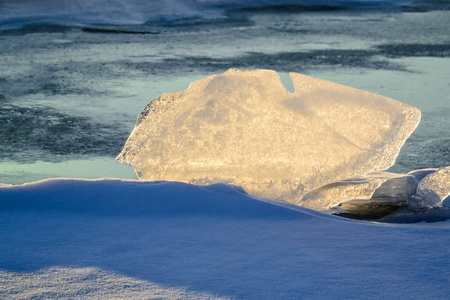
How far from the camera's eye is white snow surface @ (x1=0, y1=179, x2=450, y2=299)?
1.53 meters

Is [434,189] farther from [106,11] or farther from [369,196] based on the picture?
[106,11]

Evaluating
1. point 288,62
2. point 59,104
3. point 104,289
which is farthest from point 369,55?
point 104,289

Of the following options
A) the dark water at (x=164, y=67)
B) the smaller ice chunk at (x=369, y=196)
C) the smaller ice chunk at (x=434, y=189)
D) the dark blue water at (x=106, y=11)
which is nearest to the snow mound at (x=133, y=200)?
the smaller ice chunk at (x=369, y=196)

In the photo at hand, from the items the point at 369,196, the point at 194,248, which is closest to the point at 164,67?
the point at 369,196

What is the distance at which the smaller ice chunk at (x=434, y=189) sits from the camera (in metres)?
2.32

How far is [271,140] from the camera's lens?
2477mm

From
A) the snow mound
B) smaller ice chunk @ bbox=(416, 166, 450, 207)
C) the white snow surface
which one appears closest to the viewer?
the white snow surface

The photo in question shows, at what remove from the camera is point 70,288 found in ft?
4.98

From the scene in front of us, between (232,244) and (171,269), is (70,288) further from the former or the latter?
(232,244)

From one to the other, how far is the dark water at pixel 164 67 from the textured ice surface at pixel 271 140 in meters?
0.55

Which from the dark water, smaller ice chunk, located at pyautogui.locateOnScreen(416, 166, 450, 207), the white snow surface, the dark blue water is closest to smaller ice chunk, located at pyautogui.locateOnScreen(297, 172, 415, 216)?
smaller ice chunk, located at pyautogui.locateOnScreen(416, 166, 450, 207)

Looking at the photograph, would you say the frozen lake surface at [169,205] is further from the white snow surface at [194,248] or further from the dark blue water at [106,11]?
the dark blue water at [106,11]

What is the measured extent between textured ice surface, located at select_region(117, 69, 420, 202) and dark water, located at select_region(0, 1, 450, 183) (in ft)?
1.81

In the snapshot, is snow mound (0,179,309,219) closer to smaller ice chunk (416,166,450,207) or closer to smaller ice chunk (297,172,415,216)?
smaller ice chunk (297,172,415,216)
